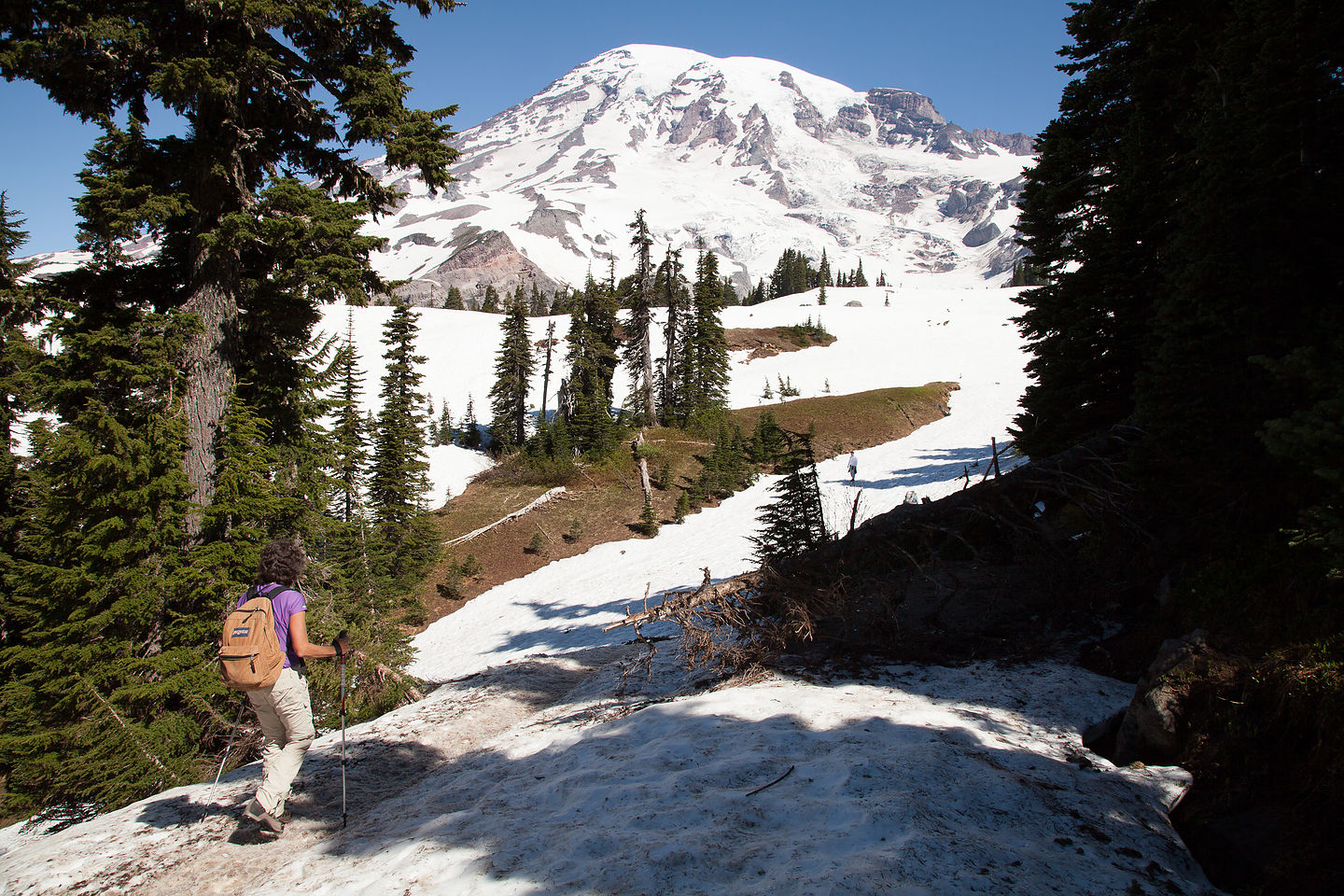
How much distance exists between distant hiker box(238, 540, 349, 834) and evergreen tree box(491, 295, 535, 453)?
3919cm

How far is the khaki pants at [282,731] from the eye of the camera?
4730 millimetres

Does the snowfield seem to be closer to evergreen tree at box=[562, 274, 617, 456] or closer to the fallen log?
the fallen log

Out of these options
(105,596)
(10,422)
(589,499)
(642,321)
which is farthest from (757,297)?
(105,596)

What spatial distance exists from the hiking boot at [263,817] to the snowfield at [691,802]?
0.47ft

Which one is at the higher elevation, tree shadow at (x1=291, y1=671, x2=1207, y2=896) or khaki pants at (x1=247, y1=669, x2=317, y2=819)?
khaki pants at (x1=247, y1=669, x2=317, y2=819)

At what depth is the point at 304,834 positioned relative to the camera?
491 cm

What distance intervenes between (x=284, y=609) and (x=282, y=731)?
40.3 inches

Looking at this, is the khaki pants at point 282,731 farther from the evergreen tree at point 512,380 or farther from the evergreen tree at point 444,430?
the evergreen tree at point 444,430

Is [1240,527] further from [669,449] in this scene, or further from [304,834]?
[669,449]

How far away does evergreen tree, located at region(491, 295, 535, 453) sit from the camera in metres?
43.9

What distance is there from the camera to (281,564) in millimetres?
4957

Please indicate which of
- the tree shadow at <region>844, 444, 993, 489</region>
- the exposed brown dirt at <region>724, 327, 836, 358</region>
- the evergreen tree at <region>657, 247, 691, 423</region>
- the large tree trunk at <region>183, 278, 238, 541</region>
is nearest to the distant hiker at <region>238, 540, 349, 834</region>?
the large tree trunk at <region>183, 278, 238, 541</region>

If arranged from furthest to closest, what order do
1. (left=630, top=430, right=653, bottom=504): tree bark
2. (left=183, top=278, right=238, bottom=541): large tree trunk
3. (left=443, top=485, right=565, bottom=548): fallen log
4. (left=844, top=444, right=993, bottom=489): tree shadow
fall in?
(left=630, top=430, right=653, bottom=504): tree bark, (left=443, top=485, right=565, bottom=548): fallen log, (left=844, top=444, right=993, bottom=489): tree shadow, (left=183, top=278, right=238, bottom=541): large tree trunk

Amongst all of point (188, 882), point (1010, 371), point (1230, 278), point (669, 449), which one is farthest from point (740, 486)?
point (1010, 371)
